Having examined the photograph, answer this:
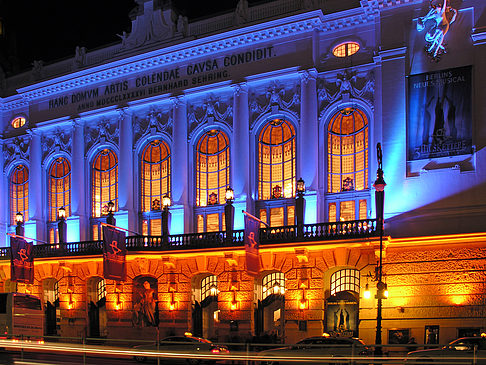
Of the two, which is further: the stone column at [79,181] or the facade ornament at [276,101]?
the stone column at [79,181]

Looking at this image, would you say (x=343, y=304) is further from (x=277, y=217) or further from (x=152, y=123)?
(x=152, y=123)

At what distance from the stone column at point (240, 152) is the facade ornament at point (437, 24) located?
1140 centimetres

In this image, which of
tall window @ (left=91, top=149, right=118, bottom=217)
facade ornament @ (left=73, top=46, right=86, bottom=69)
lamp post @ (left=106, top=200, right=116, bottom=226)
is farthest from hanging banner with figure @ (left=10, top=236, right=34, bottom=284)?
facade ornament @ (left=73, top=46, right=86, bottom=69)

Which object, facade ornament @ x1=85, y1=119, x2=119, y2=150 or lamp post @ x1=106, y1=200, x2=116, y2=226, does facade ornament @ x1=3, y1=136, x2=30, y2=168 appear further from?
lamp post @ x1=106, y1=200, x2=116, y2=226

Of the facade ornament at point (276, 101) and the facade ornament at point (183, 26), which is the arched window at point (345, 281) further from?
the facade ornament at point (183, 26)

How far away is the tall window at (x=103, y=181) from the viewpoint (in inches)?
1730

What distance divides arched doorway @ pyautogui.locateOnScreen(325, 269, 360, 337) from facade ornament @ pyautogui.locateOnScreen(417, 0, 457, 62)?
12.6 metres

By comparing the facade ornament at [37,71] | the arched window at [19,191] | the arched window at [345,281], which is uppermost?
the facade ornament at [37,71]

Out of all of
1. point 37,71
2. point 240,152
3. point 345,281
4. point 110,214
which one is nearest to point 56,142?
point 37,71

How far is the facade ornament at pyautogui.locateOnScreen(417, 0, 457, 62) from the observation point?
33.0m

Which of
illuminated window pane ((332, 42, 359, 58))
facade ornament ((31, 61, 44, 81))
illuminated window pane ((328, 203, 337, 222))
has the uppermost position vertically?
facade ornament ((31, 61, 44, 81))

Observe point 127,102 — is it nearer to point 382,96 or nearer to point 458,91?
point 382,96

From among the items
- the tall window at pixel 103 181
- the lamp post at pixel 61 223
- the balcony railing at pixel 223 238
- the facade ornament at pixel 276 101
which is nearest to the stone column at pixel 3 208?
the balcony railing at pixel 223 238

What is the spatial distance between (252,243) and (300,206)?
12.1 ft
